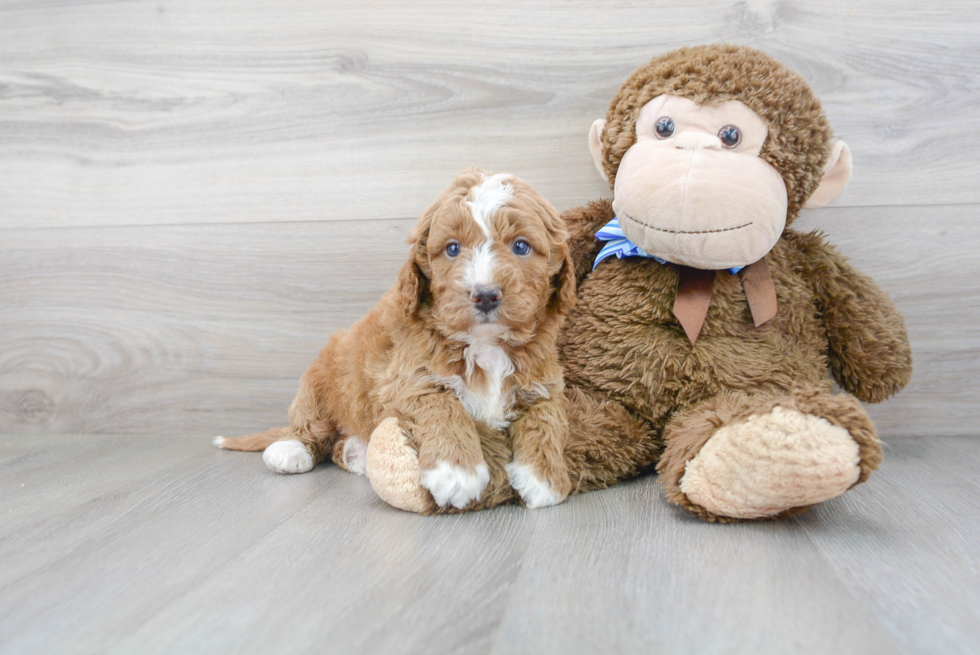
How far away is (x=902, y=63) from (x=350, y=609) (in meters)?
1.55

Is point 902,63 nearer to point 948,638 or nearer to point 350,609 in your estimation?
point 948,638

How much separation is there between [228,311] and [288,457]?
0.49 metres

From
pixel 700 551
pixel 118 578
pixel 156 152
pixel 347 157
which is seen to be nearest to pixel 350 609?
pixel 118 578

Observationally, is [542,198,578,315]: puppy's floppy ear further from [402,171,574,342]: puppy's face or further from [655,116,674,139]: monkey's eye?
[655,116,674,139]: monkey's eye

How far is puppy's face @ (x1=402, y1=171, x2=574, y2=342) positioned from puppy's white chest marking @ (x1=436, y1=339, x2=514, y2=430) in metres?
0.04

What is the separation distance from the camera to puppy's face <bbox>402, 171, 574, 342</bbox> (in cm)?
105

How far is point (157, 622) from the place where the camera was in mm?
799

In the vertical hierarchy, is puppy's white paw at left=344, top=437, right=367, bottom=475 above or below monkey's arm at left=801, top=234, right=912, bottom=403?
below

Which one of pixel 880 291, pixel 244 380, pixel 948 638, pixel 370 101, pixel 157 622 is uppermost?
pixel 370 101

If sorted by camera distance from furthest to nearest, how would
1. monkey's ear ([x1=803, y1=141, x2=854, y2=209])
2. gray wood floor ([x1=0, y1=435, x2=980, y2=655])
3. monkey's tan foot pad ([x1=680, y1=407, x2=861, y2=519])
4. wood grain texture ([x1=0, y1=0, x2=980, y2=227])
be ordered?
wood grain texture ([x1=0, y1=0, x2=980, y2=227]), monkey's ear ([x1=803, y1=141, x2=854, y2=209]), monkey's tan foot pad ([x1=680, y1=407, x2=861, y2=519]), gray wood floor ([x1=0, y1=435, x2=980, y2=655])

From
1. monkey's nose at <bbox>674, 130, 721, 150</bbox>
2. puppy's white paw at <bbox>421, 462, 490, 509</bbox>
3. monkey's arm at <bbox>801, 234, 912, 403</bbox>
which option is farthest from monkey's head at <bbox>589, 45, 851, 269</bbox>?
puppy's white paw at <bbox>421, 462, 490, 509</bbox>

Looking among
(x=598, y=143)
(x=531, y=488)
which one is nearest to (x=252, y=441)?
(x=531, y=488)

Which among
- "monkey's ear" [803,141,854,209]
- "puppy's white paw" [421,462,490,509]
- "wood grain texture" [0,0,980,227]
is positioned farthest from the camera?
"wood grain texture" [0,0,980,227]

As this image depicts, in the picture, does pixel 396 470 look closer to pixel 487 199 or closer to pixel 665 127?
pixel 487 199
